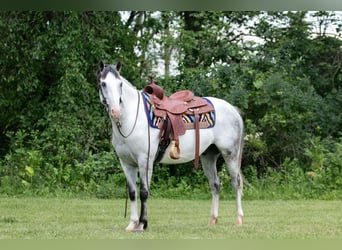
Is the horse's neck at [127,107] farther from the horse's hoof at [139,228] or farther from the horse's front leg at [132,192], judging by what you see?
the horse's hoof at [139,228]

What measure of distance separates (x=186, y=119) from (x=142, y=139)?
65 cm

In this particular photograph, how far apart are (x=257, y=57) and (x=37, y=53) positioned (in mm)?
4392

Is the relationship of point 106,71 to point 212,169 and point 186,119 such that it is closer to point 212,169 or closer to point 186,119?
point 186,119

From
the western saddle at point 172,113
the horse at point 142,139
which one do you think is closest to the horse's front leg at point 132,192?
the horse at point 142,139

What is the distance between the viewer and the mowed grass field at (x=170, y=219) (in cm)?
578

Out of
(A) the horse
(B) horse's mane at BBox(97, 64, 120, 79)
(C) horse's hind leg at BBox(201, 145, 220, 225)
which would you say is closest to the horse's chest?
(A) the horse

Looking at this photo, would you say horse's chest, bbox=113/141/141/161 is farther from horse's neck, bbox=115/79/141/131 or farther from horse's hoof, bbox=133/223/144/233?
horse's hoof, bbox=133/223/144/233

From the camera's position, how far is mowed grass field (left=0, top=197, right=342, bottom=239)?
578cm

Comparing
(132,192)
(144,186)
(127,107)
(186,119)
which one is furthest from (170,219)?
(127,107)

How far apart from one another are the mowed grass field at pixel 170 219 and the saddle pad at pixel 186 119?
1.03 meters

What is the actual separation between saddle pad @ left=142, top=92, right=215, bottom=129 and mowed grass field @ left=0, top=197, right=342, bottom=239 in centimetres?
103

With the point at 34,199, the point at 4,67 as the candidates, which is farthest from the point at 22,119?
the point at 34,199

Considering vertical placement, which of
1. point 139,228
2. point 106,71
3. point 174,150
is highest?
point 106,71

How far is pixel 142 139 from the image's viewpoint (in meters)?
6.10
